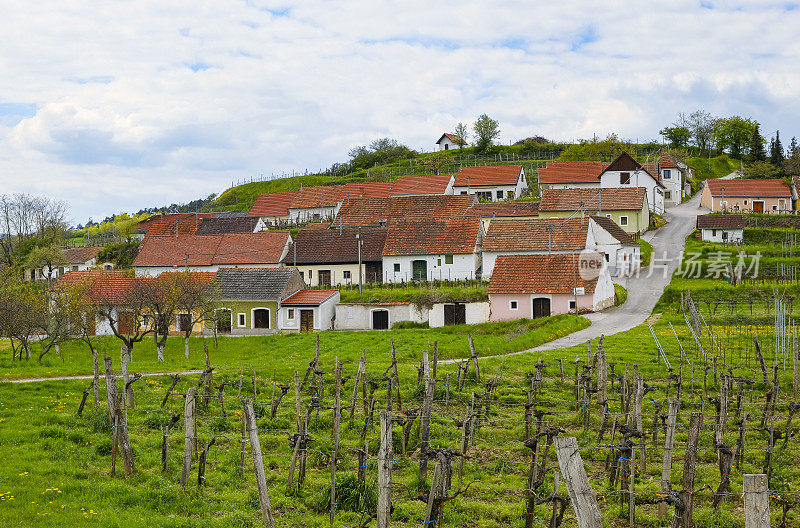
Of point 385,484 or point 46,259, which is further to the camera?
point 46,259

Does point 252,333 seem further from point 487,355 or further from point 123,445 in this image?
point 123,445

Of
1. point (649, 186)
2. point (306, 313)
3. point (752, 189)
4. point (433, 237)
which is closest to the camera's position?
point (306, 313)

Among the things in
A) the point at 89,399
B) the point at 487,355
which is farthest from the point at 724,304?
the point at 89,399

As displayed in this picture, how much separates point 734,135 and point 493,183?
150 feet

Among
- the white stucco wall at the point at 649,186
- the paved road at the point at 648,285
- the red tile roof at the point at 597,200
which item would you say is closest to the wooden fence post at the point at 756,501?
the paved road at the point at 648,285

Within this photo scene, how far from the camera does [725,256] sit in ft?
179

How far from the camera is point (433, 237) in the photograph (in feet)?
174

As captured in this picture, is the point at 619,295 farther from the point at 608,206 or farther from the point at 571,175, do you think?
the point at 571,175

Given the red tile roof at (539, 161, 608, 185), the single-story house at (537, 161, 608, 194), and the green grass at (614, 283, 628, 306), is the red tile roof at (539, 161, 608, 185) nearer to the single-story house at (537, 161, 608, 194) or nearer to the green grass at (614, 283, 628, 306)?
Answer: the single-story house at (537, 161, 608, 194)

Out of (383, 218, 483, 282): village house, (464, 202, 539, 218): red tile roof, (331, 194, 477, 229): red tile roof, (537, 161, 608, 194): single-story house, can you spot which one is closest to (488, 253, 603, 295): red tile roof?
(383, 218, 483, 282): village house

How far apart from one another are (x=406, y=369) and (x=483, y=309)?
17346 millimetres

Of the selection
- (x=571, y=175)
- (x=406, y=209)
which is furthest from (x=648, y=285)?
(x=571, y=175)

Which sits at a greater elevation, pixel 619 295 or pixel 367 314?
pixel 619 295

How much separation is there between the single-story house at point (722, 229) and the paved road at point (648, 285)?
6.33 feet
